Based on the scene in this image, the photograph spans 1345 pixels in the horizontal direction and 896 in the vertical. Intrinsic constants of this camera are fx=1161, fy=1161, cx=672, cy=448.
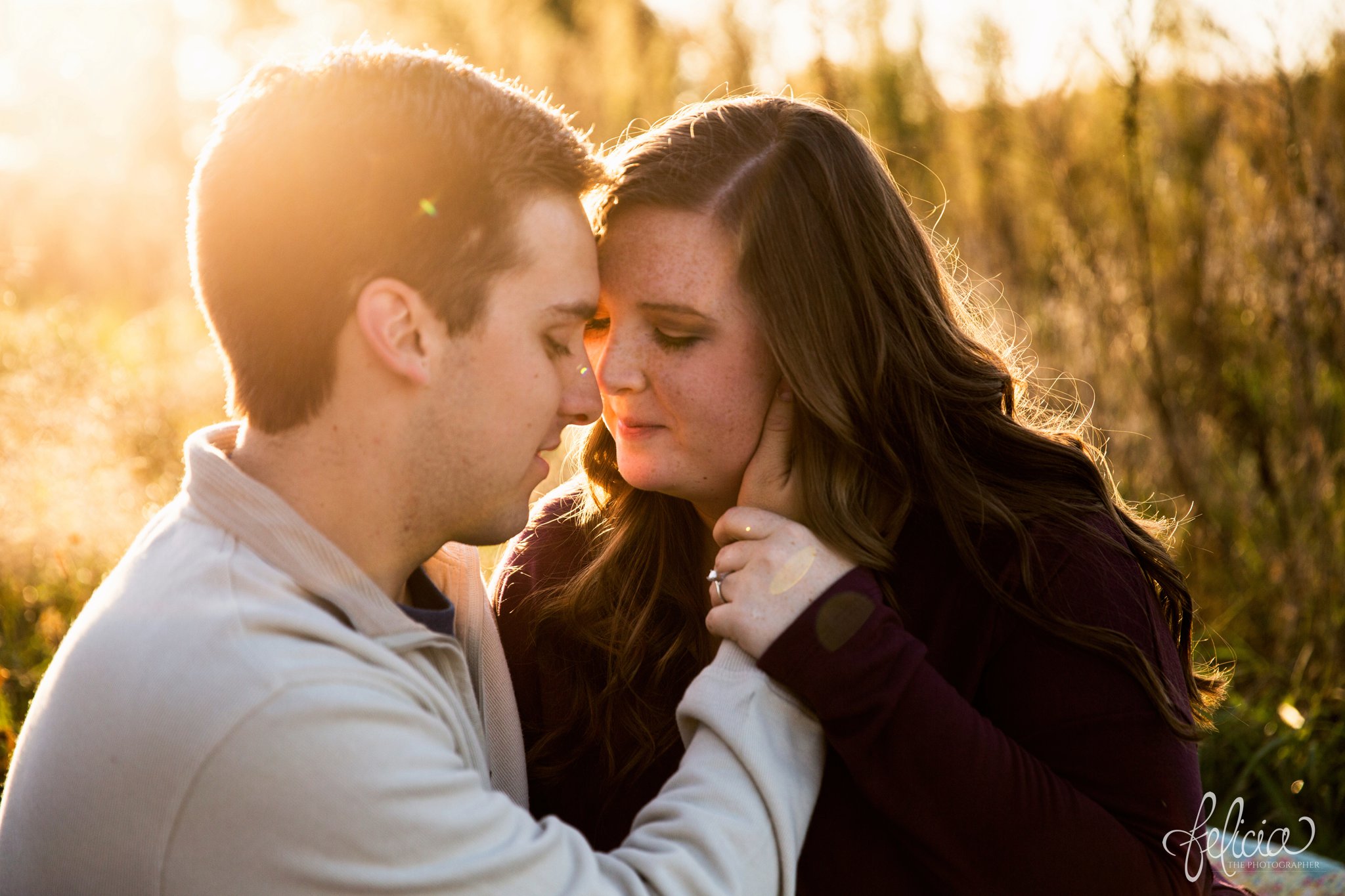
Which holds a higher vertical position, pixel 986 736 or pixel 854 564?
pixel 854 564

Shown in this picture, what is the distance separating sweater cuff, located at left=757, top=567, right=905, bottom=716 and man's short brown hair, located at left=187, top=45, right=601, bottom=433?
2.52ft

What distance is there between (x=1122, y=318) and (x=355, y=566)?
378 centimetres

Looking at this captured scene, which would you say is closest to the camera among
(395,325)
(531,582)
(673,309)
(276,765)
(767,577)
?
(276,765)

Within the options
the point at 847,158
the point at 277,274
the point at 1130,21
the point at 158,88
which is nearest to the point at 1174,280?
the point at 1130,21

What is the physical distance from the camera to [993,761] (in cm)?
191

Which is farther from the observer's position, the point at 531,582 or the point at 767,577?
the point at 531,582

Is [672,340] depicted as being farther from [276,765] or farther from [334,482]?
[276,765]

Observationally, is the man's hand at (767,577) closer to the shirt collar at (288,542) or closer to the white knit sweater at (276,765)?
the white knit sweater at (276,765)

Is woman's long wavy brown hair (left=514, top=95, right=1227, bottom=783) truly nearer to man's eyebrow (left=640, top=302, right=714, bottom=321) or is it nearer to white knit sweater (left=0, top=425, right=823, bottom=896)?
man's eyebrow (left=640, top=302, right=714, bottom=321)

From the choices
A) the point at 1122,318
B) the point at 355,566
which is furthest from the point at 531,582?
the point at 1122,318

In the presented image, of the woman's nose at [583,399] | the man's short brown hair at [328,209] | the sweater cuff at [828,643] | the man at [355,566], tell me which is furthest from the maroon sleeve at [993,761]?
the man's short brown hair at [328,209]

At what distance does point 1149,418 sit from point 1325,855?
7.04 ft

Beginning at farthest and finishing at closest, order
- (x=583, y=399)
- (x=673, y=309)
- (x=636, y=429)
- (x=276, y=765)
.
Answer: (x=636, y=429)
(x=673, y=309)
(x=583, y=399)
(x=276, y=765)

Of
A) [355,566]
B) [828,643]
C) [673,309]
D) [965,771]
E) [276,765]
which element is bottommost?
[965,771]
